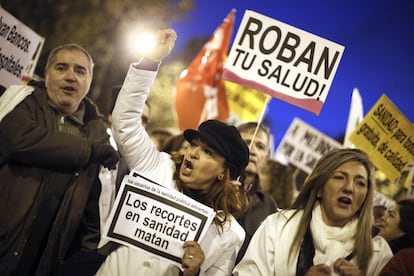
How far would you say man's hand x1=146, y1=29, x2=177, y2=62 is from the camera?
2.78 metres

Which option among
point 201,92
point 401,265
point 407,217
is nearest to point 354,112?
point 407,217

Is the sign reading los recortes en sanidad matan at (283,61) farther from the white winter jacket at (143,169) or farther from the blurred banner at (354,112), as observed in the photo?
the blurred banner at (354,112)

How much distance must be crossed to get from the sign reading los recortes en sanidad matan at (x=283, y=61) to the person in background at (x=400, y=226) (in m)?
1.25

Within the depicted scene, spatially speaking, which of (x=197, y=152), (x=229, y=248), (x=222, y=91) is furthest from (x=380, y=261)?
(x=222, y=91)

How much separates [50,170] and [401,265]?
7.25 ft

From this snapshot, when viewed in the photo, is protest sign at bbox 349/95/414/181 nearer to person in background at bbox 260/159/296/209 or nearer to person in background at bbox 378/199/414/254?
person in background at bbox 378/199/414/254

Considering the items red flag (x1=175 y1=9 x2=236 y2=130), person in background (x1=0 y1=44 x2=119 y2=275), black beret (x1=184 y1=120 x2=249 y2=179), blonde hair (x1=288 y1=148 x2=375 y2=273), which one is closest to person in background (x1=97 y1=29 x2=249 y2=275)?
black beret (x1=184 y1=120 x2=249 y2=179)

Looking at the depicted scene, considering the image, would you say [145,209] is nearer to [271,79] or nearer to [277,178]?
[271,79]

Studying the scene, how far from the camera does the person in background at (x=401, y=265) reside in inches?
103

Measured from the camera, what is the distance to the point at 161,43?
2.79 m

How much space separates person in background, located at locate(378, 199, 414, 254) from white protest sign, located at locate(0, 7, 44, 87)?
11.6ft

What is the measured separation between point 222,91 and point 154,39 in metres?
3.73

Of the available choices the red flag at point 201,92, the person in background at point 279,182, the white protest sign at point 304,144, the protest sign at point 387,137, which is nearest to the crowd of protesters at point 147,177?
the protest sign at point 387,137

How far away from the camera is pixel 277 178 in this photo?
5.70m
